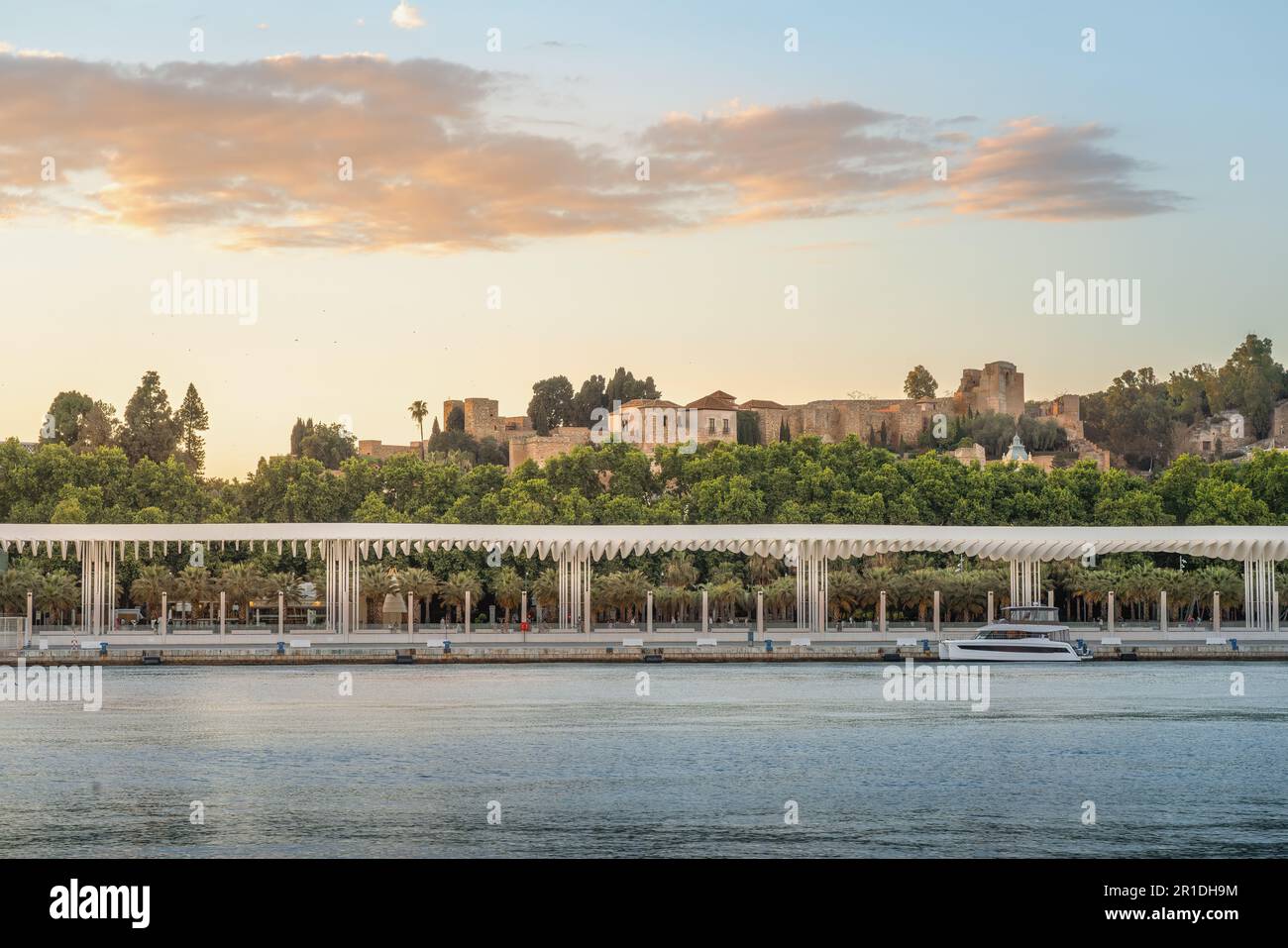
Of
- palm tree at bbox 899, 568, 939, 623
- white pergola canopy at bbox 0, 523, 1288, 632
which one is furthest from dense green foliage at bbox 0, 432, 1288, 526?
white pergola canopy at bbox 0, 523, 1288, 632

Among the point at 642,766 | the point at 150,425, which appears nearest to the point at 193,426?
the point at 150,425

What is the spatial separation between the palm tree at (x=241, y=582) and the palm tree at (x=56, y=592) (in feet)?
20.7

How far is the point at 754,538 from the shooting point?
6731 cm

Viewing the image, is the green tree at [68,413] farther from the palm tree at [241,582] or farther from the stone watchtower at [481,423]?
the palm tree at [241,582]

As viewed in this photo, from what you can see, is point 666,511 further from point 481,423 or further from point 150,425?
point 481,423

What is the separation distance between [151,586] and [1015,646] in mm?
39594

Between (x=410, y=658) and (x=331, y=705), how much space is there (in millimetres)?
8093

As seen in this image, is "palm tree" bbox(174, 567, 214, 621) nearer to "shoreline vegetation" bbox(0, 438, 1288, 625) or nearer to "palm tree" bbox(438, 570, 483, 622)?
"shoreline vegetation" bbox(0, 438, 1288, 625)

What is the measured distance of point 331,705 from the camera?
50.1 metres

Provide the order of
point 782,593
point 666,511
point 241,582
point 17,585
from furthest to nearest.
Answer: point 666,511 < point 782,593 < point 241,582 < point 17,585

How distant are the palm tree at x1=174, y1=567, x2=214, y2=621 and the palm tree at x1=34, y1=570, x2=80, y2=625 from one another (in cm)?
434

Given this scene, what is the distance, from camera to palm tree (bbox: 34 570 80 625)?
256 ft

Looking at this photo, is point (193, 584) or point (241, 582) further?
point (193, 584)

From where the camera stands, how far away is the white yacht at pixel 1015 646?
59.9 meters
